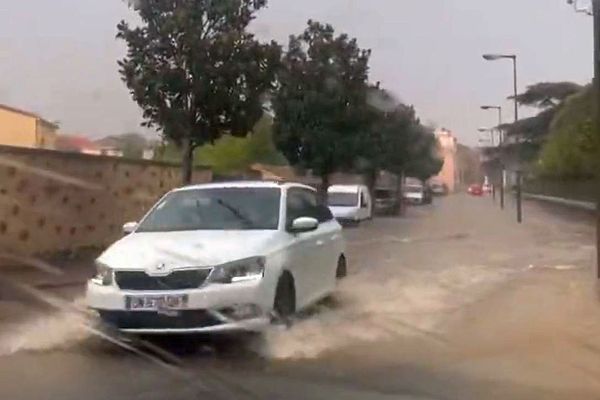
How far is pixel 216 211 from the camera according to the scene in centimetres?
1117

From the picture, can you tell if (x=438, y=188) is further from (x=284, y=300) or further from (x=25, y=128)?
(x=284, y=300)

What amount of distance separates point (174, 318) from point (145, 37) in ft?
43.5

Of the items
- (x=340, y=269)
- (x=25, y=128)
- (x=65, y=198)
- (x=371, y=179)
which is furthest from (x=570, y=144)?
(x=340, y=269)

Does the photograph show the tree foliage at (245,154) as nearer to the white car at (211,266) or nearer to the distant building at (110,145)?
the distant building at (110,145)

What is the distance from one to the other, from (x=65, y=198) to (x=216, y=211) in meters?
9.33

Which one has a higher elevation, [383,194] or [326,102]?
[326,102]

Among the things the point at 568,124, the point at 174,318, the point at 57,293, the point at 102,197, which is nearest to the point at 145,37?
the point at 102,197

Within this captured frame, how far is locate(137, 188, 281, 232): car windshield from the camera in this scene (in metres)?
10.9

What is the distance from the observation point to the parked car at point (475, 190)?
74312 millimetres

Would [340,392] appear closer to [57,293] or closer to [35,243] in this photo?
[57,293]

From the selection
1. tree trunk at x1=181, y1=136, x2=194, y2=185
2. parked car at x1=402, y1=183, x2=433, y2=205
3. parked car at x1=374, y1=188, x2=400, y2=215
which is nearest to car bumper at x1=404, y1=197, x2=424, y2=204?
parked car at x1=402, y1=183, x2=433, y2=205

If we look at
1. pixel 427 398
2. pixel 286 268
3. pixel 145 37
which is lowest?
pixel 427 398

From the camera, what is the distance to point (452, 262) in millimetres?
19891

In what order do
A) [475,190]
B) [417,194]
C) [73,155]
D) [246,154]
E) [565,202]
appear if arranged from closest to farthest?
[73,155]
[246,154]
[565,202]
[417,194]
[475,190]
